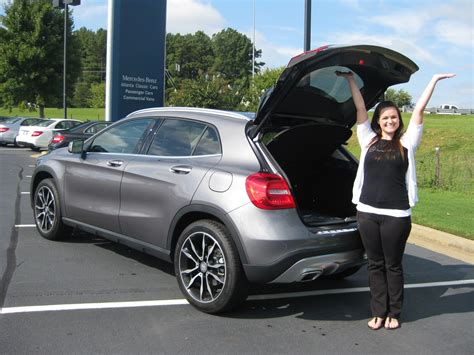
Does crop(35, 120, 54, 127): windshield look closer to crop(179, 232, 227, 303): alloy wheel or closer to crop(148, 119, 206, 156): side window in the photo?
crop(148, 119, 206, 156): side window

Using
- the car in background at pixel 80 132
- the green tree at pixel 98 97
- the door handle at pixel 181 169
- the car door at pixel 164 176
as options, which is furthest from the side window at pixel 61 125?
the green tree at pixel 98 97

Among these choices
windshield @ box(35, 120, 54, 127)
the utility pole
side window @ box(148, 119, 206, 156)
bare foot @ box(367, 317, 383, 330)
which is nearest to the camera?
bare foot @ box(367, 317, 383, 330)

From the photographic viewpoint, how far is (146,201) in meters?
4.92

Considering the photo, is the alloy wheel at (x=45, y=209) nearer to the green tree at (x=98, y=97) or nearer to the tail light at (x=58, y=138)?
the tail light at (x=58, y=138)

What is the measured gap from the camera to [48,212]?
650 cm

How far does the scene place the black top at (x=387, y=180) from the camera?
415cm

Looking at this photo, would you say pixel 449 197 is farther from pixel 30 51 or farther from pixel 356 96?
pixel 30 51

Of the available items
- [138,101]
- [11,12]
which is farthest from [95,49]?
[138,101]

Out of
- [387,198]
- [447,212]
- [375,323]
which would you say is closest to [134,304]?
[375,323]

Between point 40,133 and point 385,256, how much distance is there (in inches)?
804

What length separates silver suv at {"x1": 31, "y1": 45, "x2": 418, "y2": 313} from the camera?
4.11m

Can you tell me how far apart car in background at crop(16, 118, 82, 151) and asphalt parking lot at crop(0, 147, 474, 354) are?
55.6ft

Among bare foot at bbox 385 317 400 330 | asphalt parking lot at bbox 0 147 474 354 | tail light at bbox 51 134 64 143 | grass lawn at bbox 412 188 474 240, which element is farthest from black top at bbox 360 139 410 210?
tail light at bbox 51 134 64 143

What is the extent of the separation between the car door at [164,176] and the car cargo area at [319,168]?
0.65m
